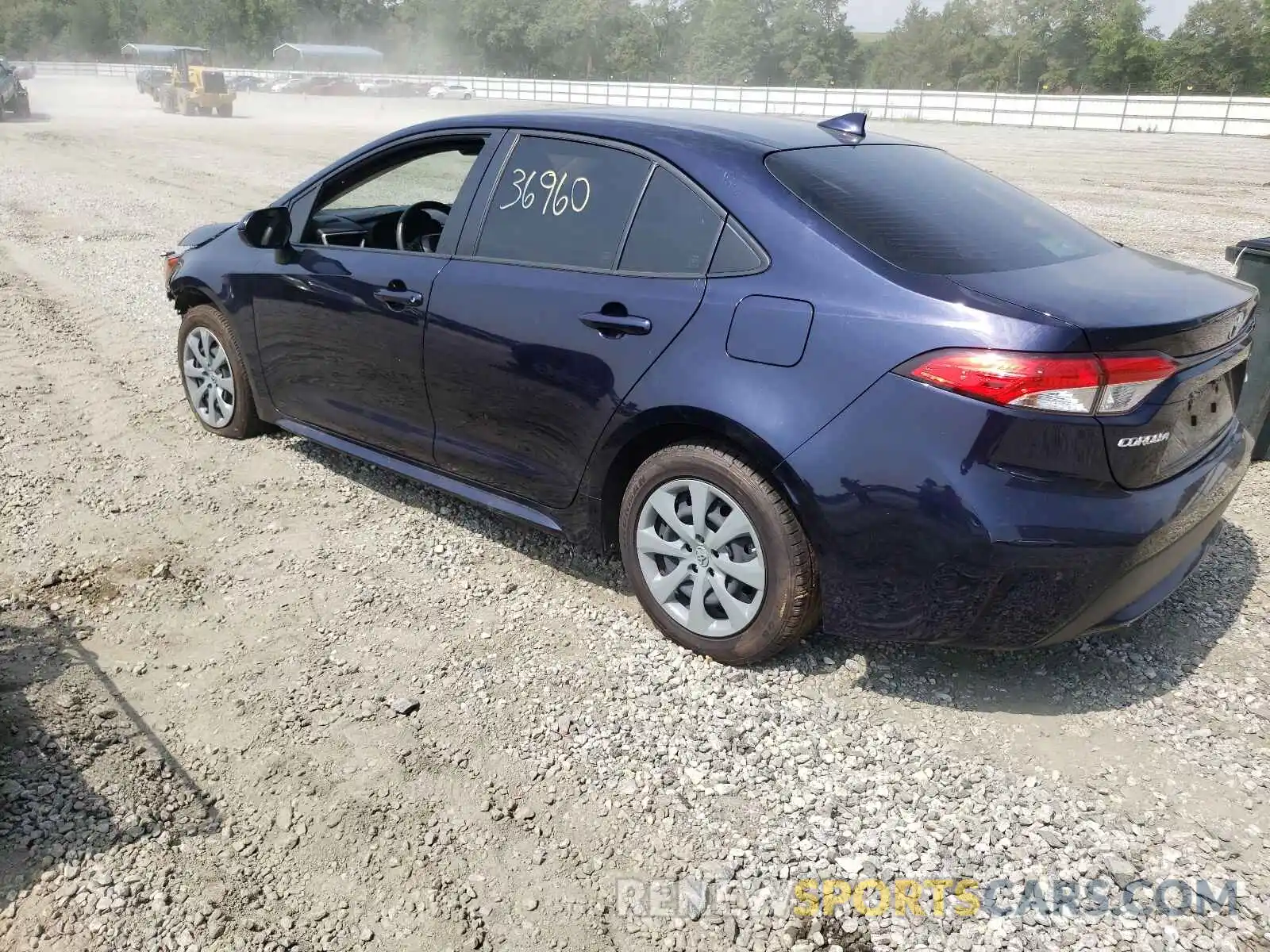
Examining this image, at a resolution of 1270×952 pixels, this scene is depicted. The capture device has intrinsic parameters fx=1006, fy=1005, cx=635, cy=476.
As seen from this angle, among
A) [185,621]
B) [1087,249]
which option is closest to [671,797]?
[185,621]

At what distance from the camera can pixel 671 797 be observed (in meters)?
2.81

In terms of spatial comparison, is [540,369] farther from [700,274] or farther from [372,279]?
[372,279]

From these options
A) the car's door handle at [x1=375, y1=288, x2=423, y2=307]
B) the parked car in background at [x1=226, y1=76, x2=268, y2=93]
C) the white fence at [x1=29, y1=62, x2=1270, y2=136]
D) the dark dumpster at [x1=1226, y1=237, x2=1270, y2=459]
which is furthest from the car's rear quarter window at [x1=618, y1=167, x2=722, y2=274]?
the parked car in background at [x1=226, y1=76, x2=268, y2=93]

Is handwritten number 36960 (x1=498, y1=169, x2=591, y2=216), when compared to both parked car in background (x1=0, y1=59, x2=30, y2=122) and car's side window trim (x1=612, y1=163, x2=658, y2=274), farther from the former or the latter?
parked car in background (x1=0, y1=59, x2=30, y2=122)

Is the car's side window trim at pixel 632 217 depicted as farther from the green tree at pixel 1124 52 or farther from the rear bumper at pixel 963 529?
the green tree at pixel 1124 52

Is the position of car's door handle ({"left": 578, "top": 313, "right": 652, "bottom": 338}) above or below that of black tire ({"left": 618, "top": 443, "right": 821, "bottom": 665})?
above

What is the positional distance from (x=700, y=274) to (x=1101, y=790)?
1.91m

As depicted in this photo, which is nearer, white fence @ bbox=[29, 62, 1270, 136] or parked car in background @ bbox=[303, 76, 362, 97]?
white fence @ bbox=[29, 62, 1270, 136]

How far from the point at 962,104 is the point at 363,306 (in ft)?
132

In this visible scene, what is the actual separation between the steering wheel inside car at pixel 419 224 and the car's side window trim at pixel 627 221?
677 mm

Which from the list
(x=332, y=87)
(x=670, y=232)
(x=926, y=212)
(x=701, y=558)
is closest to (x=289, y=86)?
(x=332, y=87)

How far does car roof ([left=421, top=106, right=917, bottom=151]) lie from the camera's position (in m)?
3.52

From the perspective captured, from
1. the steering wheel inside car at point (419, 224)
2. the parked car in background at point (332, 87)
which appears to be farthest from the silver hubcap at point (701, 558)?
the parked car in background at point (332, 87)

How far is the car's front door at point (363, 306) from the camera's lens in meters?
4.02
